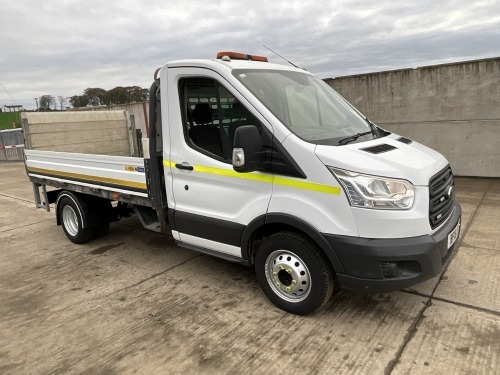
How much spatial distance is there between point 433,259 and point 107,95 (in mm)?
17868

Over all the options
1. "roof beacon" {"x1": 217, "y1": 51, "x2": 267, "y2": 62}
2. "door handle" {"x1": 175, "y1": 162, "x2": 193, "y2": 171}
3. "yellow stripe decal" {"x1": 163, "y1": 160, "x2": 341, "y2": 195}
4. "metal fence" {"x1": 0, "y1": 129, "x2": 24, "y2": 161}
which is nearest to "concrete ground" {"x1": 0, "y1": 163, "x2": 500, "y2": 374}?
"yellow stripe decal" {"x1": 163, "y1": 160, "x2": 341, "y2": 195}

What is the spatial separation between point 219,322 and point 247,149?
1.48 metres

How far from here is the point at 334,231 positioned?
2869 mm

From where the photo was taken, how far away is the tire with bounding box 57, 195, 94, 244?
5336mm

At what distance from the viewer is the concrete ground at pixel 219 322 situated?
107 inches

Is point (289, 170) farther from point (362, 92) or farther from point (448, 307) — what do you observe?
point (362, 92)

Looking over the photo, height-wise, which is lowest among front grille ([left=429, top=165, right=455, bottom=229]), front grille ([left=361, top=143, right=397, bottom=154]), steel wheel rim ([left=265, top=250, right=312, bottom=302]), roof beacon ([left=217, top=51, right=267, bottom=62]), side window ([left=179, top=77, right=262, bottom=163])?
steel wheel rim ([left=265, top=250, right=312, bottom=302])

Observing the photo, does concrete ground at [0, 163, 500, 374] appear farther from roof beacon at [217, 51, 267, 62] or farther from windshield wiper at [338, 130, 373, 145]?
roof beacon at [217, 51, 267, 62]

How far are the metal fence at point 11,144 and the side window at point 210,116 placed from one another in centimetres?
1879

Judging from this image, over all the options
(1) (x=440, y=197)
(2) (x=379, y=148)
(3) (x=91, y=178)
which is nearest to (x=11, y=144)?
(3) (x=91, y=178)

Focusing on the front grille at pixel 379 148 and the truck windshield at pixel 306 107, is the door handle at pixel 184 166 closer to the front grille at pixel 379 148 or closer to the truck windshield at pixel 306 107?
the truck windshield at pixel 306 107

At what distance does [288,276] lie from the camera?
327 cm

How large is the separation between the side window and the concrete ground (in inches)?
56.5

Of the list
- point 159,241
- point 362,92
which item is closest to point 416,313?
point 159,241
